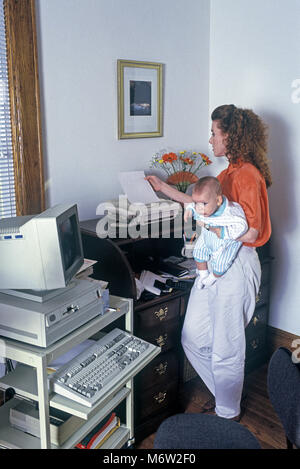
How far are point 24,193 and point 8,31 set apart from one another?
73cm

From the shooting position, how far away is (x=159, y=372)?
2271mm

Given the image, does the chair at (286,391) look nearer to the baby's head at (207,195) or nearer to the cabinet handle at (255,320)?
the baby's head at (207,195)

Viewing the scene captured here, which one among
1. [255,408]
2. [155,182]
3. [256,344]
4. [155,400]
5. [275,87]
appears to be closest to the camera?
[155,400]

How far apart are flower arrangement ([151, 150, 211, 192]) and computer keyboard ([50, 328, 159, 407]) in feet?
3.67

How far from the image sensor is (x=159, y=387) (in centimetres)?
229

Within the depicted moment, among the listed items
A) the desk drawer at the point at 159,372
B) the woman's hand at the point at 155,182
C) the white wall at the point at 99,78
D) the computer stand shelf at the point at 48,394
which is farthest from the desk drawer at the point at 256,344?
the white wall at the point at 99,78

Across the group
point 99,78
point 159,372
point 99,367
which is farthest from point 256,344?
point 99,78

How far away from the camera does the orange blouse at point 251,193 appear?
6.91 feet

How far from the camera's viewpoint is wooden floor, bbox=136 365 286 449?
88.6 inches

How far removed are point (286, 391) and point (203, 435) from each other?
1.04 feet

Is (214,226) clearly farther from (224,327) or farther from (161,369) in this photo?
(161,369)

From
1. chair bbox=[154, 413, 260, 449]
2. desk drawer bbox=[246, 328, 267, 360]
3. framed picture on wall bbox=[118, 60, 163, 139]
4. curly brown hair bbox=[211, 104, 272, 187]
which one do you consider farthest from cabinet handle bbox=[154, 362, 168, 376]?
framed picture on wall bbox=[118, 60, 163, 139]
